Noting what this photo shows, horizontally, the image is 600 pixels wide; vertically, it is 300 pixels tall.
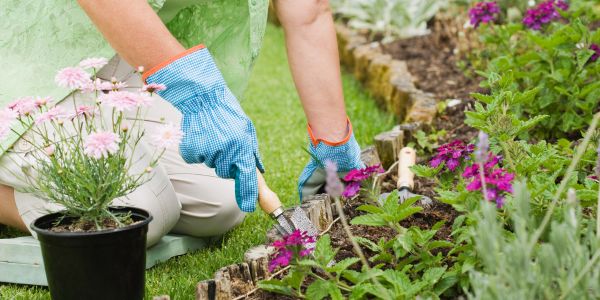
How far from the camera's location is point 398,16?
5547mm

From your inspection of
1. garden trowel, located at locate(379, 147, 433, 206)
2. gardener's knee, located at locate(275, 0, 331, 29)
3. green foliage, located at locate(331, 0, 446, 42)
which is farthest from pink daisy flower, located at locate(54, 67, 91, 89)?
green foliage, located at locate(331, 0, 446, 42)

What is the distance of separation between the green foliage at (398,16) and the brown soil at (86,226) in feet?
12.4

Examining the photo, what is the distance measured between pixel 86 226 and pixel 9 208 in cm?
72

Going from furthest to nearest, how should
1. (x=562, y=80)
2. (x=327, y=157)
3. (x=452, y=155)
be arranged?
(x=562, y=80), (x=327, y=157), (x=452, y=155)

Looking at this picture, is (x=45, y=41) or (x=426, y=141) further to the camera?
(x=426, y=141)

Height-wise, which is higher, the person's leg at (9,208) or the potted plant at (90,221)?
the potted plant at (90,221)

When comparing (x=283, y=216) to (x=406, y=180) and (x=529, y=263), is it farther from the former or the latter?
(x=529, y=263)

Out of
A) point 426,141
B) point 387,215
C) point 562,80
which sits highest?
point 387,215

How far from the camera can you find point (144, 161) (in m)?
2.34

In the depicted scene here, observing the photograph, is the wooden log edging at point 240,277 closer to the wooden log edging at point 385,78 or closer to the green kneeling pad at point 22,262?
the green kneeling pad at point 22,262

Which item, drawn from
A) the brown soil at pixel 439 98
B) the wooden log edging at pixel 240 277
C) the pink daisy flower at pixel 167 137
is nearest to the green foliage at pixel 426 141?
the brown soil at pixel 439 98

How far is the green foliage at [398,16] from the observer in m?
5.45

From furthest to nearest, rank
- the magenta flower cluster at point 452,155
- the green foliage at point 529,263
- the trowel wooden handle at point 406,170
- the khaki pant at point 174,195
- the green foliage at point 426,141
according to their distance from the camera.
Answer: the green foliage at point 426,141
the trowel wooden handle at point 406,170
the khaki pant at point 174,195
the magenta flower cluster at point 452,155
the green foliage at point 529,263

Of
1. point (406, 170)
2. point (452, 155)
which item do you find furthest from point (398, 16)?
point (452, 155)
